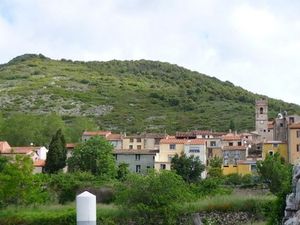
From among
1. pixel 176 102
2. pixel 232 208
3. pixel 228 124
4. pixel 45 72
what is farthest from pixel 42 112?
pixel 232 208

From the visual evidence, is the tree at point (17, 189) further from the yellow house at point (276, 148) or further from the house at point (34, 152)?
the yellow house at point (276, 148)

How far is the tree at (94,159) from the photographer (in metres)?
58.9

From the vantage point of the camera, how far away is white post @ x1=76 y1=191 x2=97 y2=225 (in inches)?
285

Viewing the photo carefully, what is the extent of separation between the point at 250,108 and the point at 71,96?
41.1m

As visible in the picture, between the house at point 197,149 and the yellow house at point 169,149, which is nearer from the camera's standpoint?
the yellow house at point 169,149

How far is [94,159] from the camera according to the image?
59594 millimetres

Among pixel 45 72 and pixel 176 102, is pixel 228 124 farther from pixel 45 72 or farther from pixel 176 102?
pixel 45 72

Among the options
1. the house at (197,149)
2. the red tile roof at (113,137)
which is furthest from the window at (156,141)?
the house at (197,149)

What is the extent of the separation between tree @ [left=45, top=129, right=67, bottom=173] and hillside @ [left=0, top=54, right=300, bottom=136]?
48132mm

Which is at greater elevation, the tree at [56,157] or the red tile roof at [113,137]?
the red tile roof at [113,137]

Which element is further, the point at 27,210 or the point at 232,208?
the point at 27,210

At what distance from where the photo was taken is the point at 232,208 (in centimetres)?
3528

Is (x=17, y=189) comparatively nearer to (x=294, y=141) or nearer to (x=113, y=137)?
(x=294, y=141)

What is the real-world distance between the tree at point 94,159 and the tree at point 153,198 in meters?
22.4
